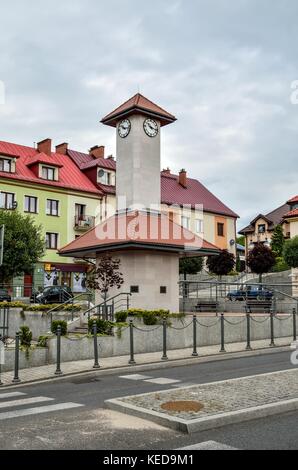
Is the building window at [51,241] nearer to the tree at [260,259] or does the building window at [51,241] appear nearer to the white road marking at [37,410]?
the tree at [260,259]

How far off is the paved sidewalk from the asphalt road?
3.28ft

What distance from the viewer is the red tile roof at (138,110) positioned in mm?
23969

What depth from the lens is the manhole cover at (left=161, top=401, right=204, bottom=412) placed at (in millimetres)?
8273

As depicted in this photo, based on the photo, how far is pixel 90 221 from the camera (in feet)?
159

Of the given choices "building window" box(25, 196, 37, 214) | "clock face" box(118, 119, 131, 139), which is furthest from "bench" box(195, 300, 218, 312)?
"building window" box(25, 196, 37, 214)

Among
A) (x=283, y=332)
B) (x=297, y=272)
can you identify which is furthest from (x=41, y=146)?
(x=283, y=332)

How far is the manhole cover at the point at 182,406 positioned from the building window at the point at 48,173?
39.6 metres

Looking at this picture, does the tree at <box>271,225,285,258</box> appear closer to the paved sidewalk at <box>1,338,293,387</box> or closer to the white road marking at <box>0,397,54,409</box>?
the paved sidewalk at <box>1,338,293,387</box>

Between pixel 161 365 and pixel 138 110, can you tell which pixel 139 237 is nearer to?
pixel 138 110

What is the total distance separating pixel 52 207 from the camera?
4659 cm

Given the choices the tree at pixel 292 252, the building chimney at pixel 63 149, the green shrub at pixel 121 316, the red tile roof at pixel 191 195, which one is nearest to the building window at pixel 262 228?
the red tile roof at pixel 191 195

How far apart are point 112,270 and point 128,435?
1274 centimetres

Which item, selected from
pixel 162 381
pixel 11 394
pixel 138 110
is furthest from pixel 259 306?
pixel 11 394
